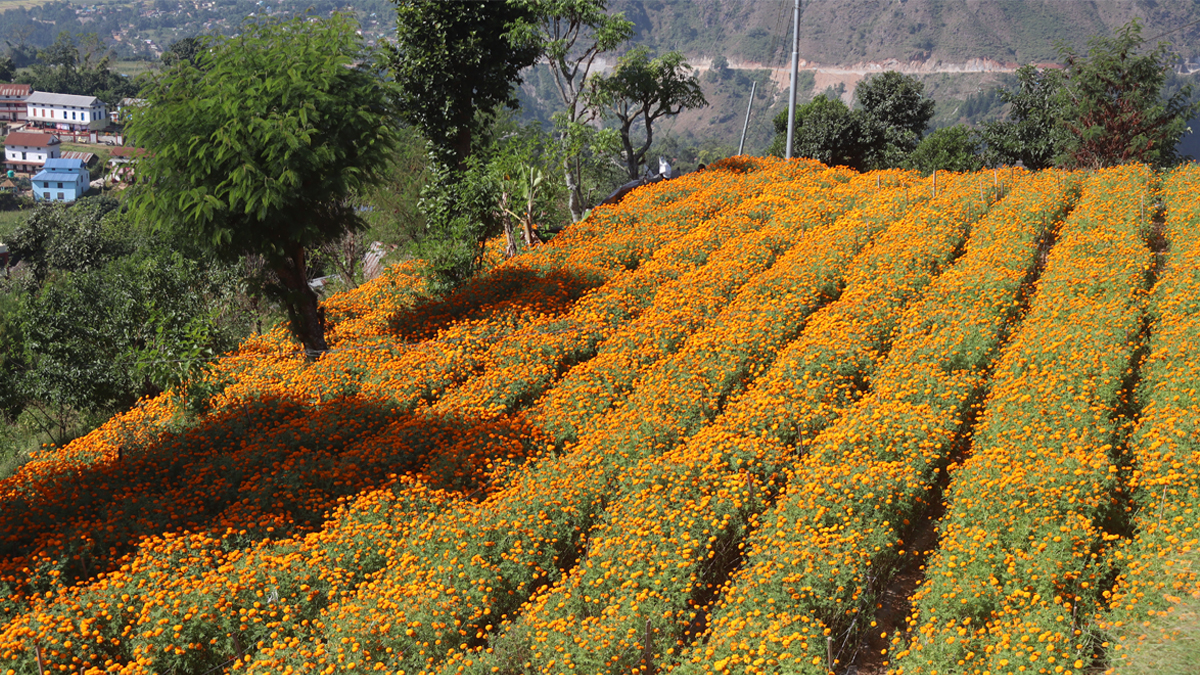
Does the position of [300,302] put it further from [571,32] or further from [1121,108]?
[1121,108]

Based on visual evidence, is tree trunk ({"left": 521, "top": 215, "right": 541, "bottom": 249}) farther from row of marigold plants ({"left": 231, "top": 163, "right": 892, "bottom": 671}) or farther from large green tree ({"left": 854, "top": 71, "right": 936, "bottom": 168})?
large green tree ({"left": 854, "top": 71, "right": 936, "bottom": 168})

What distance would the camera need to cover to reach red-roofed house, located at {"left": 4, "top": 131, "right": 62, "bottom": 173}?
127 metres

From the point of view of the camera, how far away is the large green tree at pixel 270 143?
1415 cm

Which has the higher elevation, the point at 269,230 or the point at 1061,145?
the point at 1061,145

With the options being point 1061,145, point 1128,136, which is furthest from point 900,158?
point 1128,136

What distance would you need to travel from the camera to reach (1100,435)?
931cm

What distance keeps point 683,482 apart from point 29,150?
15050 centimetres

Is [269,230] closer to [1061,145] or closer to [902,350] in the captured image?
[902,350]

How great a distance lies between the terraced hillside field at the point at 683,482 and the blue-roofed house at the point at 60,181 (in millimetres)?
116474

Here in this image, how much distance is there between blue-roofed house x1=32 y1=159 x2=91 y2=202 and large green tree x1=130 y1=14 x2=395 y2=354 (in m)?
113

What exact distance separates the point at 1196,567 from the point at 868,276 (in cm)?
915

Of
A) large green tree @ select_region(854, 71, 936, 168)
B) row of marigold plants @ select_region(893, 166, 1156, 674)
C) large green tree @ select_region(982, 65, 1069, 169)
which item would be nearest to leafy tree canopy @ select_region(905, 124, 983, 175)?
large green tree @ select_region(982, 65, 1069, 169)

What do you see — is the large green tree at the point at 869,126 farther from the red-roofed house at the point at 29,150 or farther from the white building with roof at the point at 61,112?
the white building with roof at the point at 61,112

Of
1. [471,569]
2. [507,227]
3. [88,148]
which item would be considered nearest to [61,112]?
[88,148]
